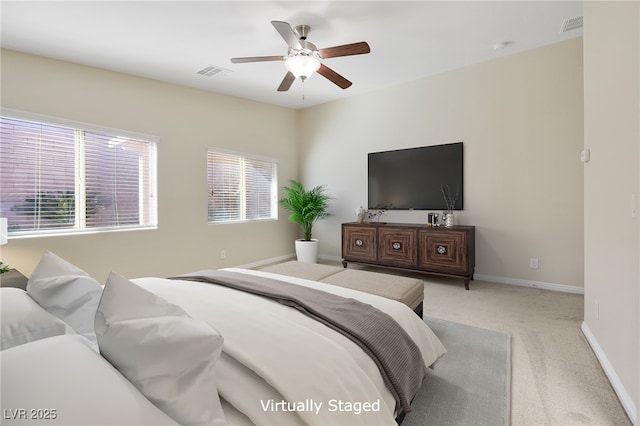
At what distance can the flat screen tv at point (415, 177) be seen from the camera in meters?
4.17

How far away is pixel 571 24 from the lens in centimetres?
304

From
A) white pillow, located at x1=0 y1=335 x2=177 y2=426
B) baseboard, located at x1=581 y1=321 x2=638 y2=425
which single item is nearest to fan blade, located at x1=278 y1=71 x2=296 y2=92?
white pillow, located at x1=0 y1=335 x2=177 y2=426

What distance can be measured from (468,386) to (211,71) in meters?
4.18

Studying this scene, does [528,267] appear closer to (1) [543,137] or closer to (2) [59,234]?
(1) [543,137]

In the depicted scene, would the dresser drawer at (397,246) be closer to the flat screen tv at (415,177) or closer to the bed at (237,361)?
the flat screen tv at (415,177)

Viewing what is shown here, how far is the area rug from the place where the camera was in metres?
1.52

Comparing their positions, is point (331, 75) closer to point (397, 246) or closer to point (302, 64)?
point (302, 64)

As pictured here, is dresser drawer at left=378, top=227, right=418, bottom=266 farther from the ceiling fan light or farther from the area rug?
the ceiling fan light

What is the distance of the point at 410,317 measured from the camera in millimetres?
1641

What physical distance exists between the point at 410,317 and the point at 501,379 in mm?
767

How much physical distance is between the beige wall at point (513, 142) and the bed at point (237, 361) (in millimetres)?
3338

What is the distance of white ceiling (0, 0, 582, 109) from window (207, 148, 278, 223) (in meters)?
1.34

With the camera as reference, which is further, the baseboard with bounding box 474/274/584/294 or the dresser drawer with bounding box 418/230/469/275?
the dresser drawer with bounding box 418/230/469/275

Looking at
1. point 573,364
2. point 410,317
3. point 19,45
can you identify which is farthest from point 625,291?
point 19,45
